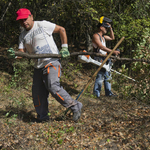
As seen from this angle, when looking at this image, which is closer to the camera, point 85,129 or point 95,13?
point 85,129

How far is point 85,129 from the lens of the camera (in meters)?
3.52

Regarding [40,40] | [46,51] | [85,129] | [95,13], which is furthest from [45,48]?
[95,13]

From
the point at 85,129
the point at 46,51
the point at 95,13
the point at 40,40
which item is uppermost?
the point at 95,13

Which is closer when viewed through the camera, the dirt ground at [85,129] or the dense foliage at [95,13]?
the dirt ground at [85,129]

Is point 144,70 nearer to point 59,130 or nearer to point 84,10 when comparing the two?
point 59,130

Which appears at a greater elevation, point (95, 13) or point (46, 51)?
point (95, 13)

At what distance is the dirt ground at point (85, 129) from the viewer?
3.03m

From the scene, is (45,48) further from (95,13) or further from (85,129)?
(95,13)

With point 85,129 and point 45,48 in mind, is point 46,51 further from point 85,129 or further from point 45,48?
point 85,129

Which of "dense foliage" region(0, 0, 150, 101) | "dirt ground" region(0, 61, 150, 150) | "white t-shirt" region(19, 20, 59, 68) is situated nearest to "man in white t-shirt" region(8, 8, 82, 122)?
"white t-shirt" region(19, 20, 59, 68)

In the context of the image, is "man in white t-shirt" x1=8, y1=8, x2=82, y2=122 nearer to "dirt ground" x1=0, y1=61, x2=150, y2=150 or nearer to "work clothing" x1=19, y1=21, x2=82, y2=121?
"work clothing" x1=19, y1=21, x2=82, y2=121

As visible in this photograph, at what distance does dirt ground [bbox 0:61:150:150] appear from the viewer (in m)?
3.03

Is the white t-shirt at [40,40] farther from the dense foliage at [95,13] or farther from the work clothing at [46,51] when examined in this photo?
the dense foliage at [95,13]

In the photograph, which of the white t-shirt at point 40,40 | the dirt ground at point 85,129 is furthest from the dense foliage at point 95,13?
the white t-shirt at point 40,40
